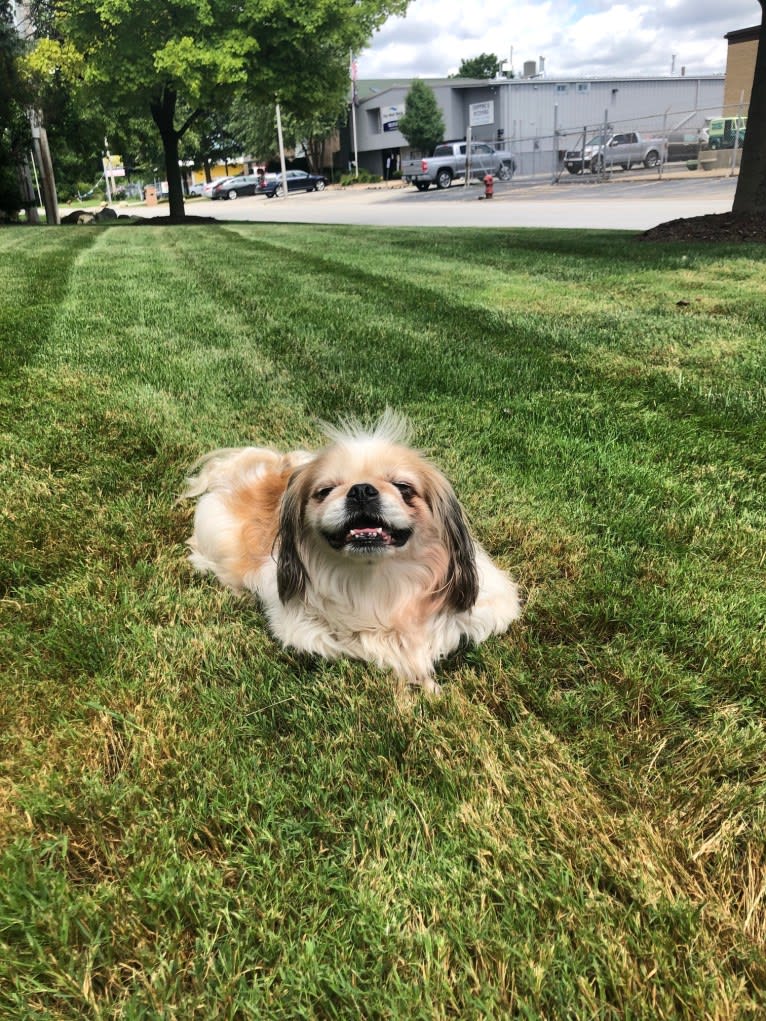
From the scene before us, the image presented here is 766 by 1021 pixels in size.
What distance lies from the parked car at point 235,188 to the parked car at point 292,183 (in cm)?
92

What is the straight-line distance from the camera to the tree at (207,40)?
19828 mm

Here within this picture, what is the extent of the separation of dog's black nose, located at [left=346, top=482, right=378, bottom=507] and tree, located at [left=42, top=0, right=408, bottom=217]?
22.1m

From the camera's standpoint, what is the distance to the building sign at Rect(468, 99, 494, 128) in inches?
2098

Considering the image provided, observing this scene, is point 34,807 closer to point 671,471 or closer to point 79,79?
point 671,471

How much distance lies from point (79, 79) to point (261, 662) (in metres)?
26.9

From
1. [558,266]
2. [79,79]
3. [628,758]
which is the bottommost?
[628,758]

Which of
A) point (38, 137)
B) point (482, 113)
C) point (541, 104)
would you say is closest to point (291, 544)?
point (38, 137)

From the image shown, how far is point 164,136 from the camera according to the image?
79.6 ft

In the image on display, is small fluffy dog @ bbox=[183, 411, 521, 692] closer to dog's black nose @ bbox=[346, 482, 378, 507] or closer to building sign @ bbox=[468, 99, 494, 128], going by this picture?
dog's black nose @ bbox=[346, 482, 378, 507]

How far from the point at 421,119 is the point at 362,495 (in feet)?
201

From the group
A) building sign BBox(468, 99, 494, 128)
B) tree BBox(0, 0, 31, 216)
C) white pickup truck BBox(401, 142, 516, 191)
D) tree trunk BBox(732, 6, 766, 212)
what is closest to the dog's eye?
tree trunk BBox(732, 6, 766, 212)

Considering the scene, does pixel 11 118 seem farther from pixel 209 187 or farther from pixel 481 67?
pixel 481 67

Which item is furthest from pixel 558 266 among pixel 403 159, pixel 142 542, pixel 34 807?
pixel 403 159

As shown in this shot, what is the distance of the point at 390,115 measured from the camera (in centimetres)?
6166
